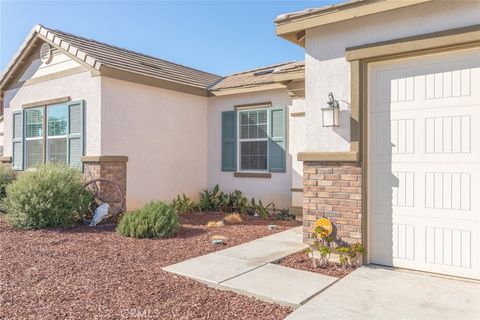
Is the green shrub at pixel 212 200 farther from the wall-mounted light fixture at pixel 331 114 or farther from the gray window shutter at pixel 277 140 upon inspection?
the wall-mounted light fixture at pixel 331 114

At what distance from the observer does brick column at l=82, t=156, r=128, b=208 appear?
27.6 ft

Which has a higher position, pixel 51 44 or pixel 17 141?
pixel 51 44

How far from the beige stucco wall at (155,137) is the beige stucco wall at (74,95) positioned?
227mm

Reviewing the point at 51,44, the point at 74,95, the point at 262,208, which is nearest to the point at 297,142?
the point at 262,208

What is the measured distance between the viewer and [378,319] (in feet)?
10.4

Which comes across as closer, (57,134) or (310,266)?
(310,266)

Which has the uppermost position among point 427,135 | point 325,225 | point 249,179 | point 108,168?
point 427,135

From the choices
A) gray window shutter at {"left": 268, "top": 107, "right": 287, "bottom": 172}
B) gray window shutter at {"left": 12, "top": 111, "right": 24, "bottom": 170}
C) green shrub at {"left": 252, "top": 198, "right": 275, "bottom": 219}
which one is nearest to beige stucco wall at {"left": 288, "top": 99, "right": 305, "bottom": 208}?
gray window shutter at {"left": 268, "top": 107, "right": 287, "bottom": 172}

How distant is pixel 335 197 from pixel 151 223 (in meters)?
3.36

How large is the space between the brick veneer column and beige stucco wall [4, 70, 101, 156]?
17.9 ft

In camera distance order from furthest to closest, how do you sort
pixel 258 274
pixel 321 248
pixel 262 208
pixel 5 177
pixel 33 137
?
pixel 33 137, pixel 5 177, pixel 262 208, pixel 321 248, pixel 258 274

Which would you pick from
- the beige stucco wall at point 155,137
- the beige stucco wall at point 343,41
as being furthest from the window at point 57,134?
the beige stucco wall at point 343,41

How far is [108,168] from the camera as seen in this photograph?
8523mm

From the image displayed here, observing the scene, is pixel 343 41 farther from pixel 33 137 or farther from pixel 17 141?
pixel 17 141
